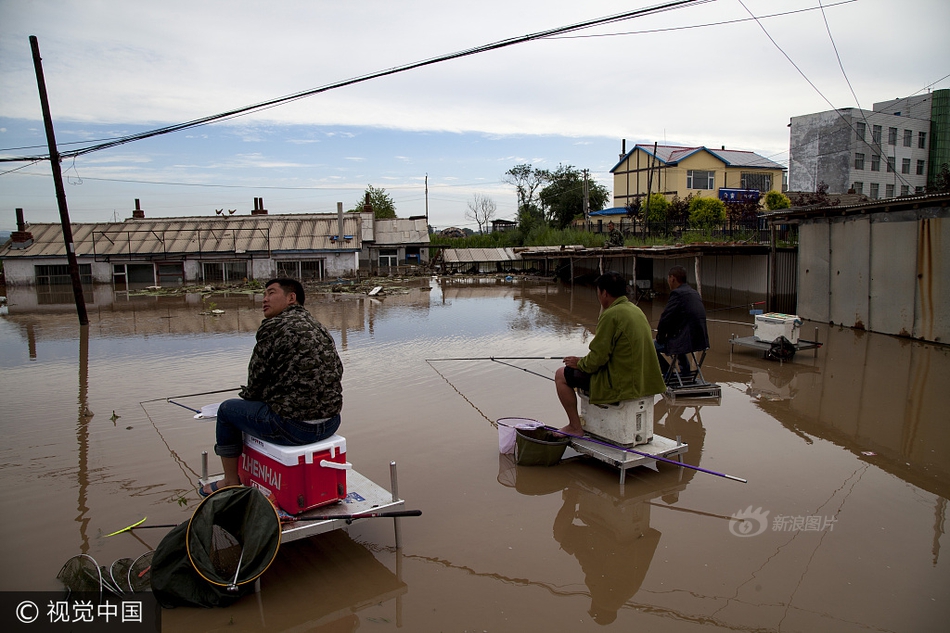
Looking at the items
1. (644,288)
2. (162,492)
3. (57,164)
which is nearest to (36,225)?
(57,164)

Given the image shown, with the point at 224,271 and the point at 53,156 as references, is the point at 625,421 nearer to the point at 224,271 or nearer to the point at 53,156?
the point at 53,156

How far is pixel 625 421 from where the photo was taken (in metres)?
5.41

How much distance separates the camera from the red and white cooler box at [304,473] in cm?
400

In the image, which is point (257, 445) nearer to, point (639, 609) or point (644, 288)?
point (639, 609)

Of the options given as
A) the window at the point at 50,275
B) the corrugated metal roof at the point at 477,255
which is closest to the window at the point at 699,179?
the corrugated metal roof at the point at 477,255

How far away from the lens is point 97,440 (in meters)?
7.00

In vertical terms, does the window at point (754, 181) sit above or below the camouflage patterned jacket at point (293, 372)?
above

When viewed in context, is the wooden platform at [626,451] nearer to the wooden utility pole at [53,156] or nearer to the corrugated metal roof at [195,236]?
the wooden utility pole at [53,156]

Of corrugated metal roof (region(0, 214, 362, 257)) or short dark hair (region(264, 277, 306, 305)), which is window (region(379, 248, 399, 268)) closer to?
corrugated metal roof (region(0, 214, 362, 257))

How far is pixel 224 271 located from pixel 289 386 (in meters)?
37.3

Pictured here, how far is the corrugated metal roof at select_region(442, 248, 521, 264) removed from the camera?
42625 mm

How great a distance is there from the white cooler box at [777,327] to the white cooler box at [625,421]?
645 cm

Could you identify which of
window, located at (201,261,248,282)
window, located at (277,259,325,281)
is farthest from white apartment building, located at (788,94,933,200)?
window, located at (201,261,248,282)

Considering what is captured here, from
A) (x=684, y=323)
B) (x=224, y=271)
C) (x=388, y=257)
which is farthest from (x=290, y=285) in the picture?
(x=388, y=257)
